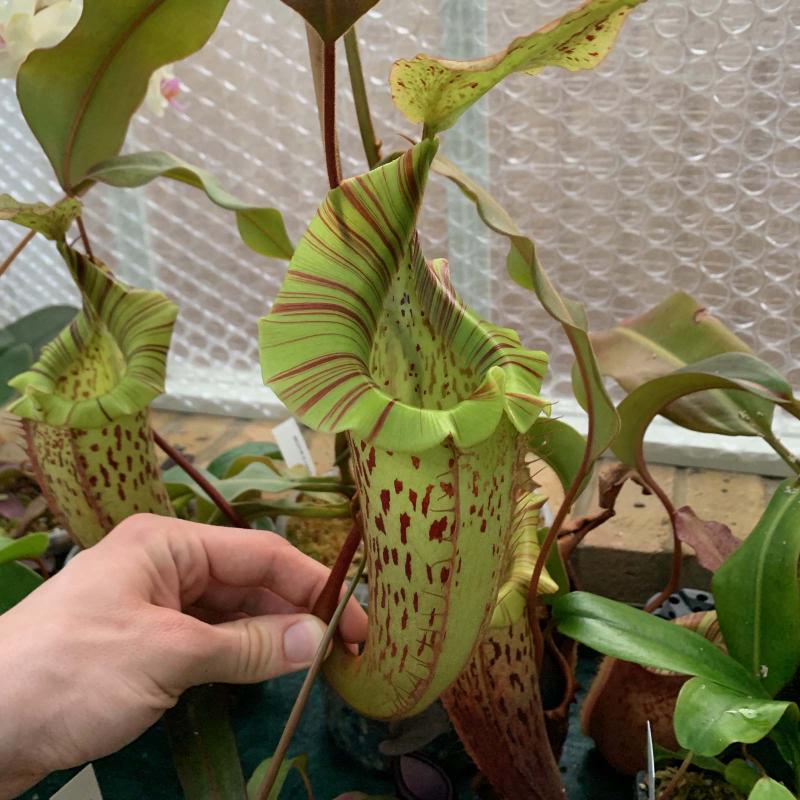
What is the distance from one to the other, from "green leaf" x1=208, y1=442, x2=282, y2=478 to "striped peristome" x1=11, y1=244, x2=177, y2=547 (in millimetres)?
293

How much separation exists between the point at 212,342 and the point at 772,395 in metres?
1.12

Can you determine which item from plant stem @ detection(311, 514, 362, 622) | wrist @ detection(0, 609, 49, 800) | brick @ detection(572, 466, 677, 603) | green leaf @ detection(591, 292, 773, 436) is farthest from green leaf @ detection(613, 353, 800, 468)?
wrist @ detection(0, 609, 49, 800)

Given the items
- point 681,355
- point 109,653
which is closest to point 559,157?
point 681,355

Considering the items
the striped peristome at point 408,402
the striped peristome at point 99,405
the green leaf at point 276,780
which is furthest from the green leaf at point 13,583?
the striped peristome at point 408,402

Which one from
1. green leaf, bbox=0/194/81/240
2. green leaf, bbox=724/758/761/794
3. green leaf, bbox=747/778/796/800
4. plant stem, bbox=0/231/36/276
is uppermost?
green leaf, bbox=0/194/81/240

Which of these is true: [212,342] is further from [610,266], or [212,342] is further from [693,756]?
[693,756]

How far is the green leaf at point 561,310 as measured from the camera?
48cm

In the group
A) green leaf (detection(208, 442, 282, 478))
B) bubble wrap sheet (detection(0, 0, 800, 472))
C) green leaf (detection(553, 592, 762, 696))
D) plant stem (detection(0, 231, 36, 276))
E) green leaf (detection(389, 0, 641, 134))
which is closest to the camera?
green leaf (detection(389, 0, 641, 134))

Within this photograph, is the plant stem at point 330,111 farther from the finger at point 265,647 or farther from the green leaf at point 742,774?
the green leaf at point 742,774

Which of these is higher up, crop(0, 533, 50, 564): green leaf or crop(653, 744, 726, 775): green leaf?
crop(0, 533, 50, 564): green leaf

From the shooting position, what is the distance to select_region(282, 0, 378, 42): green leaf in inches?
15.8

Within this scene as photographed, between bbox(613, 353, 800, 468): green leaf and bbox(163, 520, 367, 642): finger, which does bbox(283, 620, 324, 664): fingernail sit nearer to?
bbox(163, 520, 367, 642): finger

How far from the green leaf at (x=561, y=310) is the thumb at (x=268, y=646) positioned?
0.24 meters

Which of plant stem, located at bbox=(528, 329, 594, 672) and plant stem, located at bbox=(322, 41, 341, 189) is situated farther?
plant stem, located at bbox=(528, 329, 594, 672)
